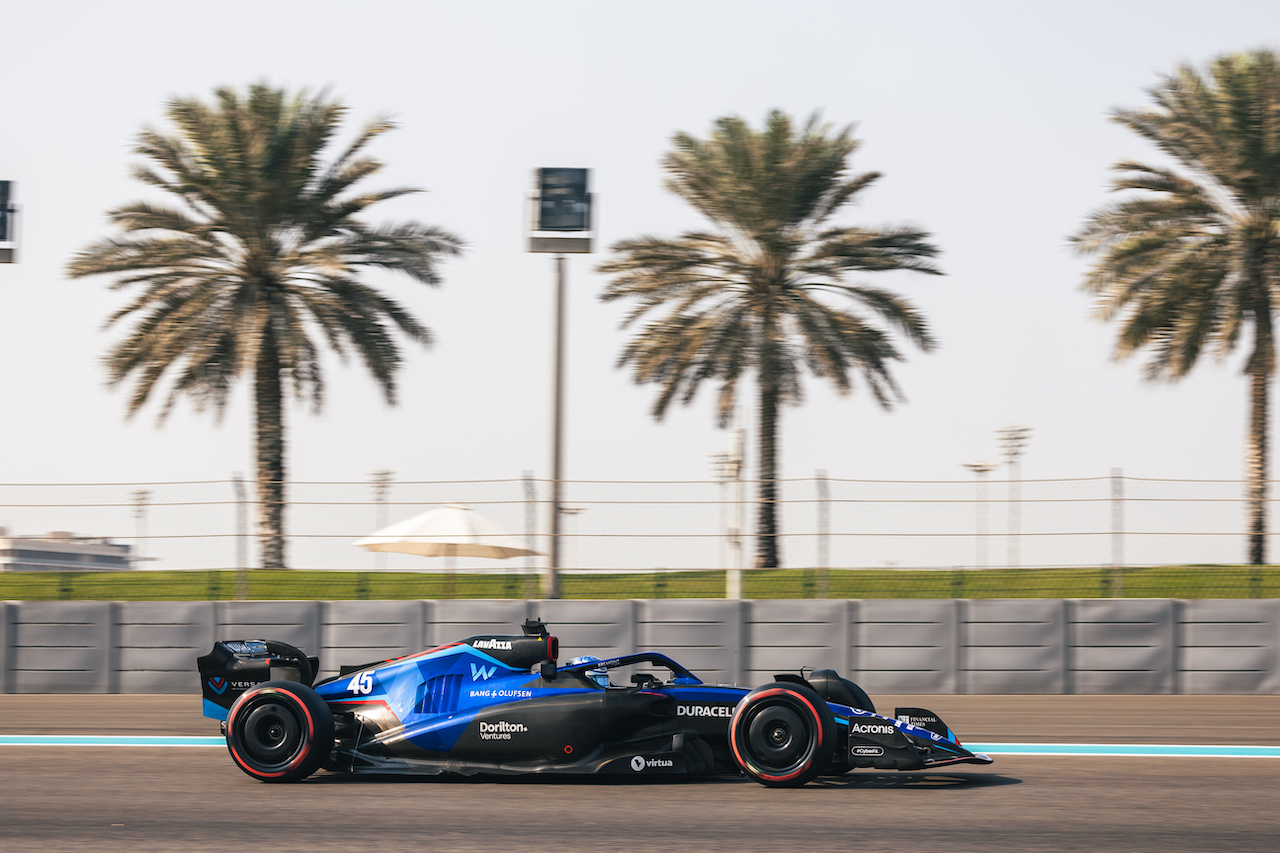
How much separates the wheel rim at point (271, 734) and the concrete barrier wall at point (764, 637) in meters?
6.74

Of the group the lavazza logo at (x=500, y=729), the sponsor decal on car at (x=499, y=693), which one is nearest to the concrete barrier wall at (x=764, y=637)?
the sponsor decal on car at (x=499, y=693)

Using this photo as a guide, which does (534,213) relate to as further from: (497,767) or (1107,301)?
(1107,301)

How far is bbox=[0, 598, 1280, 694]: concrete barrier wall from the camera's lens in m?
14.2

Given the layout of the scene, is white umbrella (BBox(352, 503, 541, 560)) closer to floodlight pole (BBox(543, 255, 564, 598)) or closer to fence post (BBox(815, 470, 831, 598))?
floodlight pole (BBox(543, 255, 564, 598))

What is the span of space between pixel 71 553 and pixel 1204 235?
18609mm

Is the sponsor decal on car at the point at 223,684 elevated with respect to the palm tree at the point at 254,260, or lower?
lower

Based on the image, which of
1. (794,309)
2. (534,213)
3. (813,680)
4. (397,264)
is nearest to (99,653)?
(534,213)

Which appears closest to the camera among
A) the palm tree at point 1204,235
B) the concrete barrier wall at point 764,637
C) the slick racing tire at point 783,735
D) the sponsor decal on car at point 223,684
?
the slick racing tire at point 783,735

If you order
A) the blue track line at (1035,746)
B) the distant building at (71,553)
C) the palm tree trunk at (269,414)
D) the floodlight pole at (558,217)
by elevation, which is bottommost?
the blue track line at (1035,746)

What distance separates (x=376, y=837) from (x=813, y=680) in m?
3.04

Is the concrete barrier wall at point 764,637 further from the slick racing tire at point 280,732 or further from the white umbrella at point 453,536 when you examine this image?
the slick racing tire at point 280,732

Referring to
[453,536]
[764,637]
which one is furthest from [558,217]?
[764,637]

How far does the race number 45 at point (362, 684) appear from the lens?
25.8ft

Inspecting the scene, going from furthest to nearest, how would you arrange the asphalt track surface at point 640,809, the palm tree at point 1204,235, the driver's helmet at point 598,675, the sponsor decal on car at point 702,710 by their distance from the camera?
the palm tree at point 1204,235 < the driver's helmet at point 598,675 < the sponsor decal on car at point 702,710 < the asphalt track surface at point 640,809
